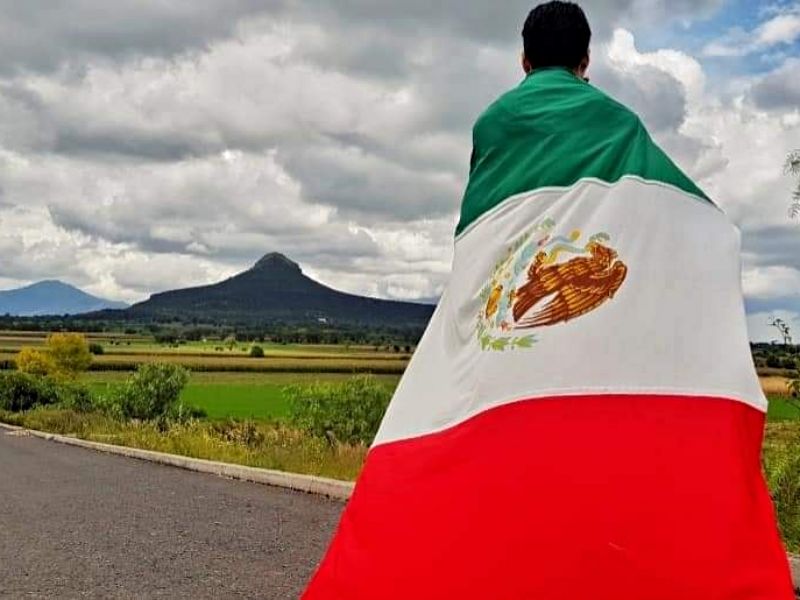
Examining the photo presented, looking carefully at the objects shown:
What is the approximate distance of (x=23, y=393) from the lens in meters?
45.7

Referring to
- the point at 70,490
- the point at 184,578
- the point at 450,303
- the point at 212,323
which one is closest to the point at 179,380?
the point at 70,490

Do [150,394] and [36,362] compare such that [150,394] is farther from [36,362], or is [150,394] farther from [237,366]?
[237,366]

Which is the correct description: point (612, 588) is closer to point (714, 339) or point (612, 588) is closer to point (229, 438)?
point (714, 339)

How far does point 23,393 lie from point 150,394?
626 inches

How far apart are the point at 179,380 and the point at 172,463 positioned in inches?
726

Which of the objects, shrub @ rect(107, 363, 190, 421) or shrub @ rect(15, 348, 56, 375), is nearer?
shrub @ rect(107, 363, 190, 421)

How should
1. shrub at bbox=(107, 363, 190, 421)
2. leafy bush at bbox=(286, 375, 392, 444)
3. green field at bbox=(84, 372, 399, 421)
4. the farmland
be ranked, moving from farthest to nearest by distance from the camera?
the farmland < green field at bbox=(84, 372, 399, 421) < shrub at bbox=(107, 363, 190, 421) < leafy bush at bbox=(286, 375, 392, 444)

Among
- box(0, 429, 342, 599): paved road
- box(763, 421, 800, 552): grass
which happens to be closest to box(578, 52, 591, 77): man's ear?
box(0, 429, 342, 599): paved road

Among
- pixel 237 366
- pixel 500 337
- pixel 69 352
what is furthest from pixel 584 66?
pixel 237 366

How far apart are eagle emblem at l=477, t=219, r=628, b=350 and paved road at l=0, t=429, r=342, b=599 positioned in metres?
Answer: 3.66

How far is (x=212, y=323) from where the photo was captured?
18225cm

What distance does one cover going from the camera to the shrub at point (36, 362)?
82.6 meters

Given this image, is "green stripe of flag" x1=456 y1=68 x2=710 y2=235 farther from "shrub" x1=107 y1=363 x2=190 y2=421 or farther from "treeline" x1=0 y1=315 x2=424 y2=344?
"treeline" x1=0 y1=315 x2=424 y2=344

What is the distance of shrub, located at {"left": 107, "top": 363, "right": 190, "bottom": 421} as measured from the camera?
32031 mm
